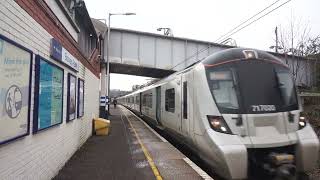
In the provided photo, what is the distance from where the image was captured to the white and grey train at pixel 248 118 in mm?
6887

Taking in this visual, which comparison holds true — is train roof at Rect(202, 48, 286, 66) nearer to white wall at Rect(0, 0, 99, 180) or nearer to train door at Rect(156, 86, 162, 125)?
white wall at Rect(0, 0, 99, 180)

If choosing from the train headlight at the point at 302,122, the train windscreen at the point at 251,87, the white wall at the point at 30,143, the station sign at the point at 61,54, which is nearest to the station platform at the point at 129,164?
the white wall at the point at 30,143

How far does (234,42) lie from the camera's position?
25.3m

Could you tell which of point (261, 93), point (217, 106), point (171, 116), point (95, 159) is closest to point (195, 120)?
point (217, 106)

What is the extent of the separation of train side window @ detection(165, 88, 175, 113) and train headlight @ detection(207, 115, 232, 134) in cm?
447

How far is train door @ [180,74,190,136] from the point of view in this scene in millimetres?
9428

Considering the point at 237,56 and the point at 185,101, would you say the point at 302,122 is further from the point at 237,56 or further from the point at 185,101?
the point at 185,101

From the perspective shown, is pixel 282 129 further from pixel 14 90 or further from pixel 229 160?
pixel 14 90

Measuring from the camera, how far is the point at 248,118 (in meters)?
7.29

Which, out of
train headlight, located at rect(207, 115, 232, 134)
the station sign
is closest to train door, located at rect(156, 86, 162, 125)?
the station sign

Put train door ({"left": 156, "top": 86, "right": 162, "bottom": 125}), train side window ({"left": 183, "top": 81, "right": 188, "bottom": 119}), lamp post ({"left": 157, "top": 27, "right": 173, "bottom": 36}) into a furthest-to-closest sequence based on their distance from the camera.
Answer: lamp post ({"left": 157, "top": 27, "right": 173, "bottom": 36}) → train door ({"left": 156, "top": 86, "right": 162, "bottom": 125}) → train side window ({"left": 183, "top": 81, "right": 188, "bottom": 119})

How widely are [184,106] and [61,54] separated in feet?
11.7

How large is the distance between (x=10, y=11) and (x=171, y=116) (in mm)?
8334

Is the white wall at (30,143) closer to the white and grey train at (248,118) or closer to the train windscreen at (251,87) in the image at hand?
the white and grey train at (248,118)
